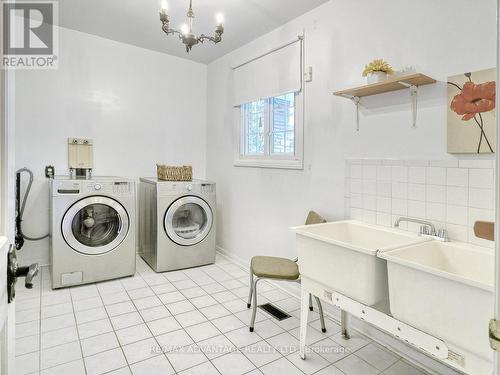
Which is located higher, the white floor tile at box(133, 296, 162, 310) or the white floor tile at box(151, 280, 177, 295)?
the white floor tile at box(151, 280, 177, 295)

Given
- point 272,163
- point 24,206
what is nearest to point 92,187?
point 24,206

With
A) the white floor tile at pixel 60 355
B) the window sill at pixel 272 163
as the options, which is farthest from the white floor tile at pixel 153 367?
the window sill at pixel 272 163

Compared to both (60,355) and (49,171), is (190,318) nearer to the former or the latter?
(60,355)

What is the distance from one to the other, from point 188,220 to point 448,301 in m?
2.82

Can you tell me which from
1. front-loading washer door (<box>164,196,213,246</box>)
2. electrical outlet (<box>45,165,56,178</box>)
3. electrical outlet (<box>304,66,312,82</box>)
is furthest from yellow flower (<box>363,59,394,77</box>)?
electrical outlet (<box>45,165,56,178</box>)

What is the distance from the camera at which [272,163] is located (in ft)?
10.1

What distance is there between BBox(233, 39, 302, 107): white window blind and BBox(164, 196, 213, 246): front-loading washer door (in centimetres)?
130

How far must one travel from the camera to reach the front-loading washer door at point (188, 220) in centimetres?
328

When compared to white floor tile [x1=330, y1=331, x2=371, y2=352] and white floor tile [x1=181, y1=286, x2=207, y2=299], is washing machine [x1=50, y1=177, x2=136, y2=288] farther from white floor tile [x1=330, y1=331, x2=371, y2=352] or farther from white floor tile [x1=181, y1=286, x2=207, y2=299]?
white floor tile [x1=330, y1=331, x2=371, y2=352]

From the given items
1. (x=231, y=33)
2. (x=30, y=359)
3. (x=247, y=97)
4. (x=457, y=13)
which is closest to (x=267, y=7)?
(x=231, y=33)

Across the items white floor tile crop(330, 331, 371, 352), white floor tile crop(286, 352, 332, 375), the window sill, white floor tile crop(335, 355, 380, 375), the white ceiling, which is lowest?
white floor tile crop(335, 355, 380, 375)

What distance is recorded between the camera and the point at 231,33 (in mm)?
3238

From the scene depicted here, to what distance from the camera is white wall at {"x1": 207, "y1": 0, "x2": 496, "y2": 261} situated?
175 cm

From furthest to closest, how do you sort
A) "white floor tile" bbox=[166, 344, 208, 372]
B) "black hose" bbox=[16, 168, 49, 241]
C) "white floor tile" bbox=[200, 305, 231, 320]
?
"black hose" bbox=[16, 168, 49, 241] → "white floor tile" bbox=[200, 305, 231, 320] → "white floor tile" bbox=[166, 344, 208, 372]
